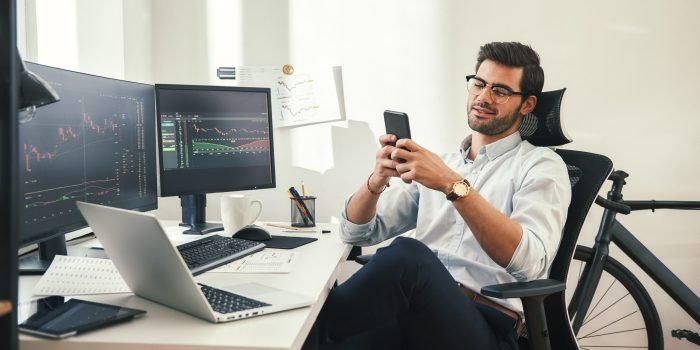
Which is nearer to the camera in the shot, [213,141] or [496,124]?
[496,124]

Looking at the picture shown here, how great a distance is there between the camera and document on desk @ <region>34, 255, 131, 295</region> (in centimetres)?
110

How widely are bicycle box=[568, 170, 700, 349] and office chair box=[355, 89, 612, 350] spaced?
504 millimetres

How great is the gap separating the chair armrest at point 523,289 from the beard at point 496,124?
58cm

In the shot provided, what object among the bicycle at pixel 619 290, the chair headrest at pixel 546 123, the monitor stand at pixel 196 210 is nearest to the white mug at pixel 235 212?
the monitor stand at pixel 196 210

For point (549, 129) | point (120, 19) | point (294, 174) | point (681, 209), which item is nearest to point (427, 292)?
point (549, 129)

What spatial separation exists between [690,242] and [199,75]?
1927 mm

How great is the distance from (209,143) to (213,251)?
0.57m

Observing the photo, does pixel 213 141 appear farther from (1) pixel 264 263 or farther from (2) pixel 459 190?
(2) pixel 459 190

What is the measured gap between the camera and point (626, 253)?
2125mm

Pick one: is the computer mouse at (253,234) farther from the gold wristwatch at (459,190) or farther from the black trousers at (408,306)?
the gold wristwatch at (459,190)

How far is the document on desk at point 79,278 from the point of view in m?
1.10

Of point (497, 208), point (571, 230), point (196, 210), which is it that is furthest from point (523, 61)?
point (196, 210)

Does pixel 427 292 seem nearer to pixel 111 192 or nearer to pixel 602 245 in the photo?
pixel 111 192

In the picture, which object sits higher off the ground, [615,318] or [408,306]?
[408,306]
